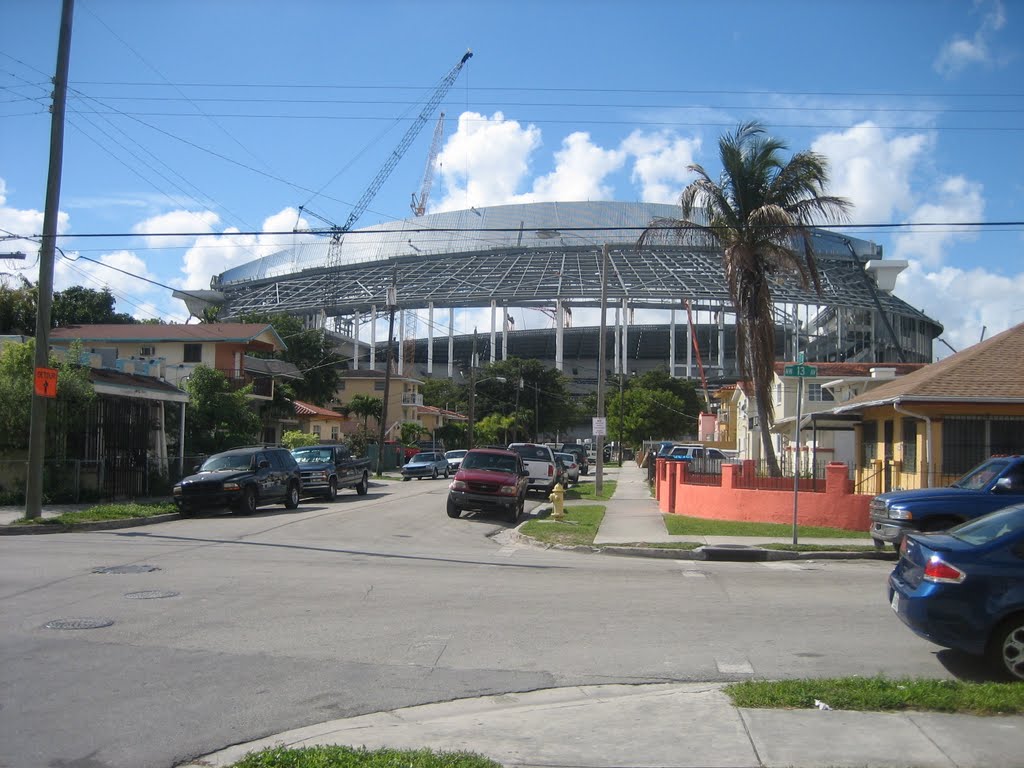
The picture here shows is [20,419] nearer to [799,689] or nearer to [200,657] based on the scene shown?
[200,657]

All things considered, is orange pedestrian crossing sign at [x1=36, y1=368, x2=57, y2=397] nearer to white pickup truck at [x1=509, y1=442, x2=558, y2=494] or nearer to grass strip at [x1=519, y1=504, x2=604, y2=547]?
grass strip at [x1=519, y1=504, x2=604, y2=547]

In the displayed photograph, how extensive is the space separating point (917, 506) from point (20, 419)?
21186 mm

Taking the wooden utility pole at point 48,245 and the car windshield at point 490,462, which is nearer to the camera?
the wooden utility pole at point 48,245

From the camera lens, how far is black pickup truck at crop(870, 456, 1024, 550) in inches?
565

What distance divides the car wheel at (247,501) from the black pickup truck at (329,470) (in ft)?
17.2

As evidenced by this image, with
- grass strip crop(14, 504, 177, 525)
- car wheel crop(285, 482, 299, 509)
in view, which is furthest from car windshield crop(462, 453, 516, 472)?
grass strip crop(14, 504, 177, 525)

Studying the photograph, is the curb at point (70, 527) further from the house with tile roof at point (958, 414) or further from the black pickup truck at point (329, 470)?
the house with tile roof at point (958, 414)

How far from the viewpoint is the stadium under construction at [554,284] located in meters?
91.4

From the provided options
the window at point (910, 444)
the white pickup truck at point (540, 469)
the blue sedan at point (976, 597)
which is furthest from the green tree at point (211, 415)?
the blue sedan at point (976, 597)

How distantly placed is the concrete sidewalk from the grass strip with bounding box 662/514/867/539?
1278cm

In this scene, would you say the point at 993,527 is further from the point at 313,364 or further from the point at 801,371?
the point at 313,364

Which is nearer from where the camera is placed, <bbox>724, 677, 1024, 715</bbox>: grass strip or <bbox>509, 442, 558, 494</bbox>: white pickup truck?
<bbox>724, 677, 1024, 715</bbox>: grass strip

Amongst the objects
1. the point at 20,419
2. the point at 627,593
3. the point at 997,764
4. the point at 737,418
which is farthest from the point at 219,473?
the point at 737,418

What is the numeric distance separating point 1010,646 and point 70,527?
17.8m
